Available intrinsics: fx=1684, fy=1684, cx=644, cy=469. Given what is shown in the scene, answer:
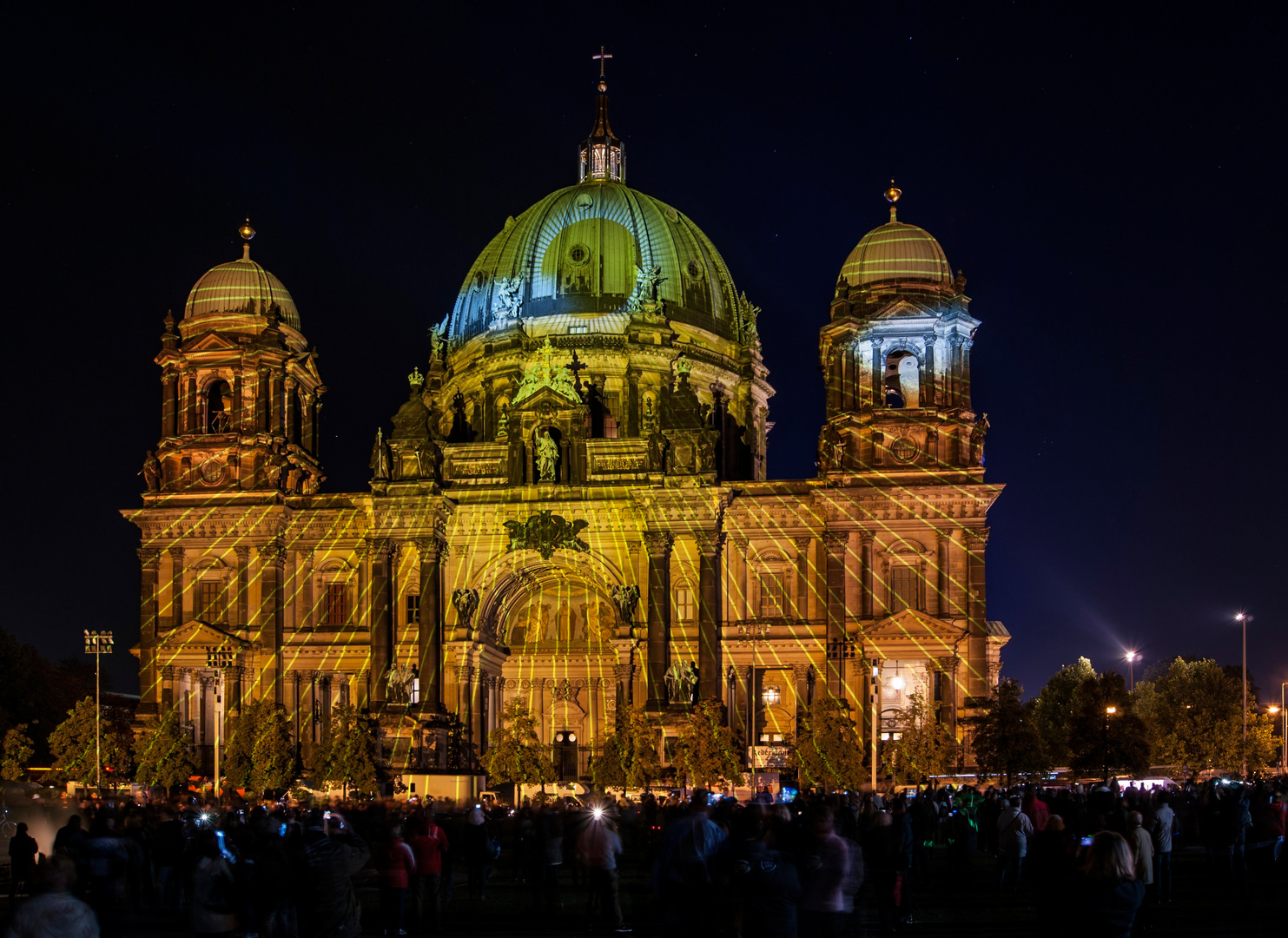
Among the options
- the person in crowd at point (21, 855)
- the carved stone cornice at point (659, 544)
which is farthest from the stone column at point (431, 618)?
the person in crowd at point (21, 855)

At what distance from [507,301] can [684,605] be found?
2237cm

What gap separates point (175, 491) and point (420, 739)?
17944 millimetres

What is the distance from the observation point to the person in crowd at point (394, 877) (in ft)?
70.9

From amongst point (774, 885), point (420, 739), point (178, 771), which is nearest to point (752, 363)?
point (420, 739)

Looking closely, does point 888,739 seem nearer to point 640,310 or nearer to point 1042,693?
point 640,310

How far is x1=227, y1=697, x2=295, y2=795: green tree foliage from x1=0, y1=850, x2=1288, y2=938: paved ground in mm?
39587

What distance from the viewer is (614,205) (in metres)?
90.0

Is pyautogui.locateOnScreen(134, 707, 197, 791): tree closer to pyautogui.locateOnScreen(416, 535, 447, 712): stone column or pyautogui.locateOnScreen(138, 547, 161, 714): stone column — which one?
pyautogui.locateOnScreen(138, 547, 161, 714): stone column

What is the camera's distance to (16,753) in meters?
76.9

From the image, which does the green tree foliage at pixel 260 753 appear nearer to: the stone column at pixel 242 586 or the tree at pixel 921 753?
the stone column at pixel 242 586

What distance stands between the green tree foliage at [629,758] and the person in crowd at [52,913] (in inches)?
2155

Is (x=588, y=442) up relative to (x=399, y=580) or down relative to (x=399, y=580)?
up

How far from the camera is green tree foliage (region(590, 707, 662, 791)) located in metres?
66.5

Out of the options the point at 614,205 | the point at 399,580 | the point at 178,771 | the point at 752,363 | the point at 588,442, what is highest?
the point at 614,205
